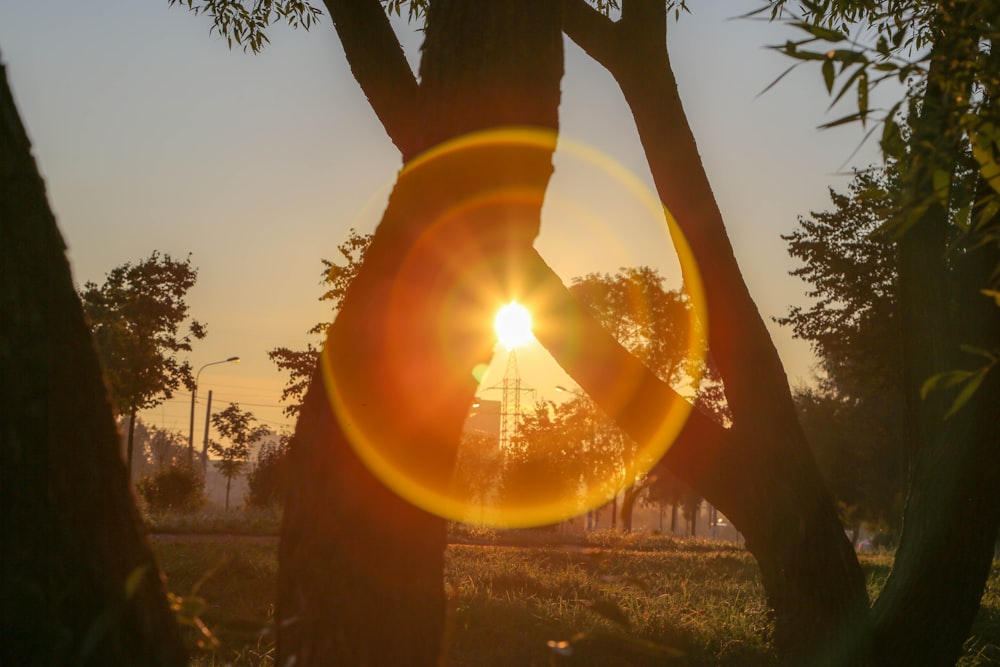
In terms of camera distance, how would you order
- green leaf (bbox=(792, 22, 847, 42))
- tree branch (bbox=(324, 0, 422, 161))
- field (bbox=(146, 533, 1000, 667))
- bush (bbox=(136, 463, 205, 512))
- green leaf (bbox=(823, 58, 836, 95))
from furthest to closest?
bush (bbox=(136, 463, 205, 512)), field (bbox=(146, 533, 1000, 667)), tree branch (bbox=(324, 0, 422, 161)), green leaf (bbox=(792, 22, 847, 42)), green leaf (bbox=(823, 58, 836, 95))

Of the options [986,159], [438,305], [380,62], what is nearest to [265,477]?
[380,62]

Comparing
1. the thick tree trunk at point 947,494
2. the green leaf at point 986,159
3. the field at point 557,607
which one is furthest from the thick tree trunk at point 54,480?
the thick tree trunk at point 947,494

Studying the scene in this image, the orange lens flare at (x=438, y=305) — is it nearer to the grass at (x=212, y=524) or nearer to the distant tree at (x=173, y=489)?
the grass at (x=212, y=524)

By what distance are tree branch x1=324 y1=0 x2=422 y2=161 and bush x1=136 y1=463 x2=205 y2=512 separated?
26.4 metres

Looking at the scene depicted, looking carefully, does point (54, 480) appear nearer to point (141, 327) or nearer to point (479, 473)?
point (141, 327)

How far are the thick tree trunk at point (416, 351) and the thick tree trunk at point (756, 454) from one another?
2.44m

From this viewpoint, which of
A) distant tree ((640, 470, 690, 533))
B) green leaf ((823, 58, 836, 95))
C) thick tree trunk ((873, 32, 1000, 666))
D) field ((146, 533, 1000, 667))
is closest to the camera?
green leaf ((823, 58, 836, 95))

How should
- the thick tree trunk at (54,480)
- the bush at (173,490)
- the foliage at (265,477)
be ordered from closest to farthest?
the thick tree trunk at (54,480)
the bush at (173,490)
the foliage at (265,477)

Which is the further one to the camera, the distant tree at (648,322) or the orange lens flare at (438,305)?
the distant tree at (648,322)

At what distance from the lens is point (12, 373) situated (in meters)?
2.29

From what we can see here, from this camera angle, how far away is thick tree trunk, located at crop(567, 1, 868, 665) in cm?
523

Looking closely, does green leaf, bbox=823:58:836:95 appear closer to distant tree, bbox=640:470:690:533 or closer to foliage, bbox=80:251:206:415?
foliage, bbox=80:251:206:415

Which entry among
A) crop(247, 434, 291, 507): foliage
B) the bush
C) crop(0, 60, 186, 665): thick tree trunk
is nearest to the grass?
the bush

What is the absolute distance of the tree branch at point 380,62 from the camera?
458cm
